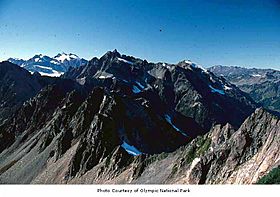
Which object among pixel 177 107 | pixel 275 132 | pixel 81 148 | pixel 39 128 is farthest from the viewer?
pixel 177 107

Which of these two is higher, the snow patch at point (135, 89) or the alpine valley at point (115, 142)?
the snow patch at point (135, 89)

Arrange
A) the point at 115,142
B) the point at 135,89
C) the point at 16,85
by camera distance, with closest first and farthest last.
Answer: the point at 115,142
the point at 16,85
the point at 135,89

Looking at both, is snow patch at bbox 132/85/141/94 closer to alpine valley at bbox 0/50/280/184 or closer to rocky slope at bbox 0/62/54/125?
alpine valley at bbox 0/50/280/184

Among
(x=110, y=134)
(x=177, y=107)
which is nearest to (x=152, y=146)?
(x=110, y=134)

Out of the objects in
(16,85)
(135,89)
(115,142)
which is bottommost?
(115,142)

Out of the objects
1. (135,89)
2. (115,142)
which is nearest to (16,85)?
(135,89)

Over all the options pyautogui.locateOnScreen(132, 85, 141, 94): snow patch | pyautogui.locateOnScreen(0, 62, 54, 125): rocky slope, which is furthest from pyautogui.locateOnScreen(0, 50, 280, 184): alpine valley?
pyautogui.locateOnScreen(132, 85, 141, 94): snow patch

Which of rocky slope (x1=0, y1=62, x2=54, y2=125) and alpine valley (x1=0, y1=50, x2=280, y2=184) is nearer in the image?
alpine valley (x1=0, y1=50, x2=280, y2=184)

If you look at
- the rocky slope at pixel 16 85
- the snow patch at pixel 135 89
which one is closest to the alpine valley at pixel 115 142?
the rocky slope at pixel 16 85

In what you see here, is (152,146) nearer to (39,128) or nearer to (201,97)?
(39,128)

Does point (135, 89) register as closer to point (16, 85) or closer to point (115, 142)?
point (16, 85)

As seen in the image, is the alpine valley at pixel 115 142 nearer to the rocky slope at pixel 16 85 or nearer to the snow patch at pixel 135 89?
the rocky slope at pixel 16 85
